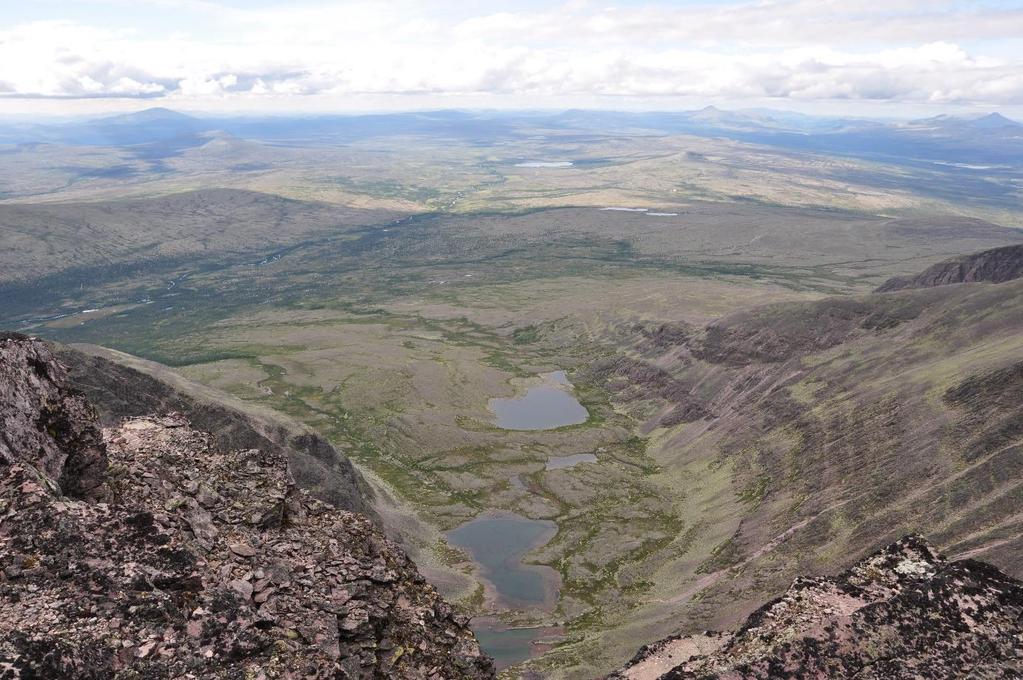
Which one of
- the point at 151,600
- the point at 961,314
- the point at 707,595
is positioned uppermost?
the point at 151,600

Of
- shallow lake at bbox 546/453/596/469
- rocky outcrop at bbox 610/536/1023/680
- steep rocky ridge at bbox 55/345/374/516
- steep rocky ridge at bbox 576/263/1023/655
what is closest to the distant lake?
steep rocky ridge at bbox 576/263/1023/655

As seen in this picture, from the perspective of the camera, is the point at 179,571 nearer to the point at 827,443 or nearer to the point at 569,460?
the point at 827,443

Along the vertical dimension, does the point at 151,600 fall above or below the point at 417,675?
above

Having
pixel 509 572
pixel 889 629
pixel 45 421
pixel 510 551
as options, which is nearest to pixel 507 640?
pixel 509 572

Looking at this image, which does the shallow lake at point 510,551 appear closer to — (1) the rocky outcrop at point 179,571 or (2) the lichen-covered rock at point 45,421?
(1) the rocky outcrop at point 179,571

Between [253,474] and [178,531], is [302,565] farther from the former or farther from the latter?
[253,474]

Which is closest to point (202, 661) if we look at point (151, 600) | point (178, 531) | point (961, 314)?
point (151, 600)
